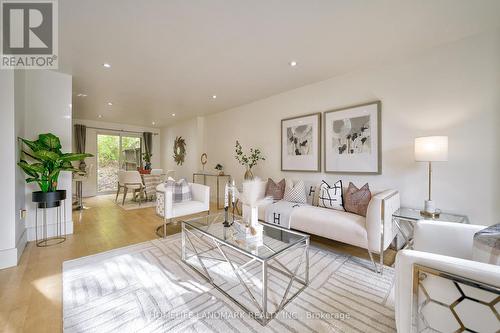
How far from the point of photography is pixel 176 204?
10.3ft

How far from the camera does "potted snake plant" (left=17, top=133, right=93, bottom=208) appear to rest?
97.3 inches

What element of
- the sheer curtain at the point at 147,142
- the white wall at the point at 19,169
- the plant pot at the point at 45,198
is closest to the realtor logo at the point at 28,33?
the white wall at the point at 19,169

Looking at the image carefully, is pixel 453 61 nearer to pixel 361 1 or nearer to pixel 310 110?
pixel 361 1

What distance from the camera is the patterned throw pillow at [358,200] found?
2.47 metres

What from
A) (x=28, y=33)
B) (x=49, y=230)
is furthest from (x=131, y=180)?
(x=28, y=33)

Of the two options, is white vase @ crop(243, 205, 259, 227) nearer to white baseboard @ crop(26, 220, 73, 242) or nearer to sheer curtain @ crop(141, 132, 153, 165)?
white baseboard @ crop(26, 220, 73, 242)

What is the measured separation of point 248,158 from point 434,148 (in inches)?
123

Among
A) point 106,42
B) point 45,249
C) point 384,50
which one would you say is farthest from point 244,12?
point 45,249

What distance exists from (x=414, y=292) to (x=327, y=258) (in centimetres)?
142

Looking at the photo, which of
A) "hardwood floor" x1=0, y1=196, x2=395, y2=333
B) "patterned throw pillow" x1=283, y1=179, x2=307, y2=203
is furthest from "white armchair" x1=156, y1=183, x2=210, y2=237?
"patterned throw pillow" x1=283, y1=179, x2=307, y2=203

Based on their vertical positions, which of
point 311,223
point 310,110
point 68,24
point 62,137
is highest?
point 68,24

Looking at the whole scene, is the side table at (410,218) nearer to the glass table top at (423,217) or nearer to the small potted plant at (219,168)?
the glass table top at (423,217)

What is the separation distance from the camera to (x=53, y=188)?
8.87 ft

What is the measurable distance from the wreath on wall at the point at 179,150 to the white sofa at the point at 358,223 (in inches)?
192
